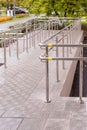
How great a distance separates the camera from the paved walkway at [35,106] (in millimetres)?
4833

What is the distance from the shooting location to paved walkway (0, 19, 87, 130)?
483cm

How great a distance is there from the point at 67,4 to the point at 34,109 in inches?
813

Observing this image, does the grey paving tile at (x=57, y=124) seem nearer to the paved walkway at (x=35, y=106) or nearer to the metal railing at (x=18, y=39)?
A: the paved walkway at (x=35, y=106)

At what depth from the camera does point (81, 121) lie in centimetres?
488

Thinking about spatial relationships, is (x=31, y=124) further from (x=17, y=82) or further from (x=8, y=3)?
(x=8, y=3)

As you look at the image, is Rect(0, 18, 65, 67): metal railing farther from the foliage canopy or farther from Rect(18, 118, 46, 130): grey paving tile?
the foliage canopy

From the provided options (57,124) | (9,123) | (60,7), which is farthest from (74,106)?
(60,7)

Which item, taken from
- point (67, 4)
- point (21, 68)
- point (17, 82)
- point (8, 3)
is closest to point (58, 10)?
point (67, 4)

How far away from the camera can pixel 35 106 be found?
569 cm

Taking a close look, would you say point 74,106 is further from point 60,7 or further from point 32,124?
point 60,7

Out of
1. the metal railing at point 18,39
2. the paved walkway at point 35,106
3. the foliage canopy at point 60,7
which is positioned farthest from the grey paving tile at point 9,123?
the foliage canopy at point 60,7

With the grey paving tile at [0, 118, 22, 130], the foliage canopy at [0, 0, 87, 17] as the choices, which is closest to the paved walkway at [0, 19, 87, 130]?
the grey paving tile at [0, 118, 22, 130]

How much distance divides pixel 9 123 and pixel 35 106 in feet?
2.81

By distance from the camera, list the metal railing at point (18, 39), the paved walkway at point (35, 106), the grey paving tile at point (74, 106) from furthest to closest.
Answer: the metal railing at point (18, 39)
the grey paving tile at point (74, 106)
the paved walkway at point (35, 106)
